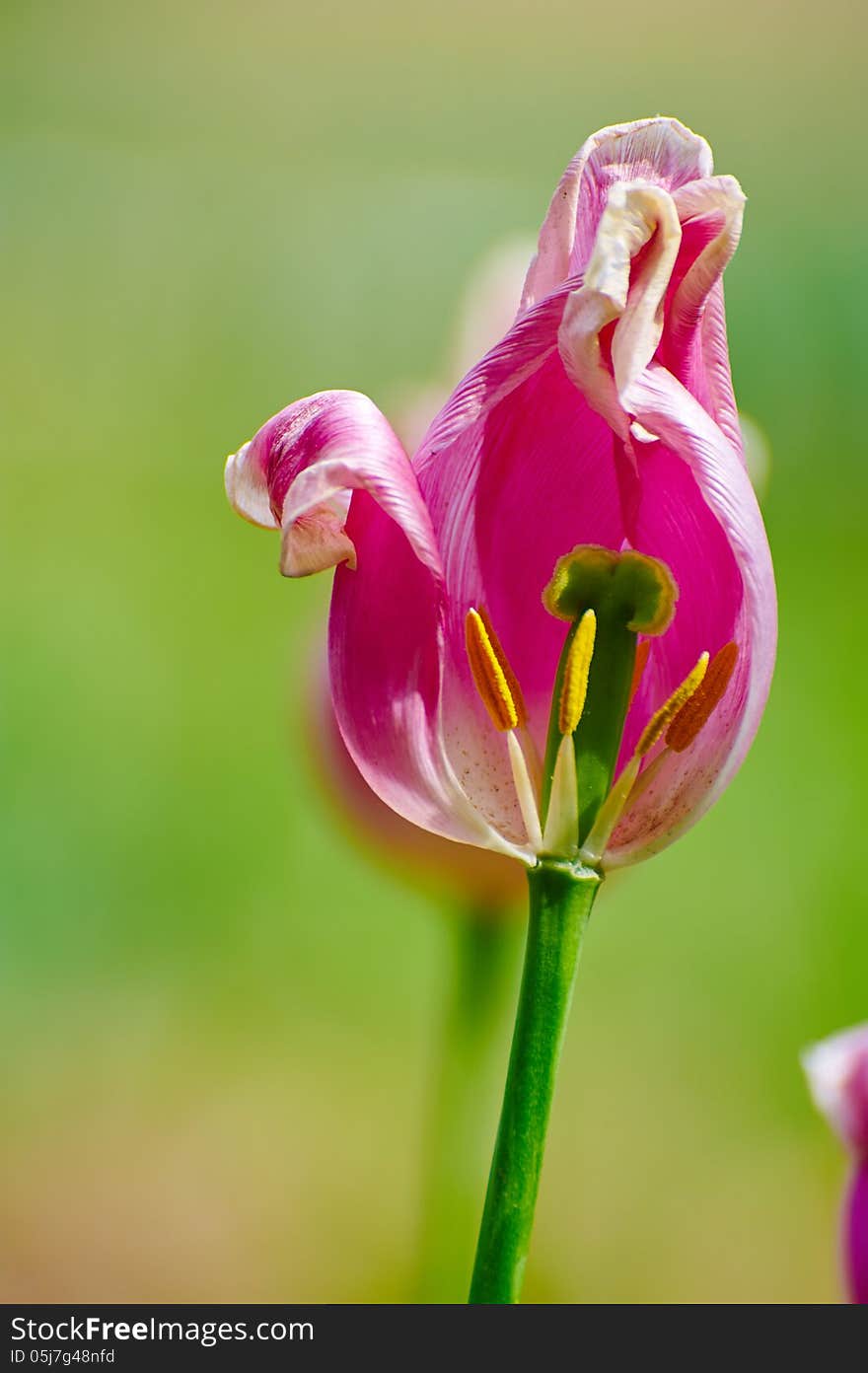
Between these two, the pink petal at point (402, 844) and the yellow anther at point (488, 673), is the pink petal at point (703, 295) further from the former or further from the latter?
the pink petal at point (402, 844)

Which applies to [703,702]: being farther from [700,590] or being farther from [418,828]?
[418,828]

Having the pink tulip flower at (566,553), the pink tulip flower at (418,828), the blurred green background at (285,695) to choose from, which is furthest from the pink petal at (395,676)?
the blurred green background at (285,695)

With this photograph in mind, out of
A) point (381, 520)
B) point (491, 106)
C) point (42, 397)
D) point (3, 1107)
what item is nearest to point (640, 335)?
point (381, 520)

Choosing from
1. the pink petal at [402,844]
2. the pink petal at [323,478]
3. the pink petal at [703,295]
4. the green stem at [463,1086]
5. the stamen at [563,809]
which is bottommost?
the green stem at [463,1086]

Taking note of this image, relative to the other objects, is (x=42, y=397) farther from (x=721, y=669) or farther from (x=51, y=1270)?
(x=721, y=669)

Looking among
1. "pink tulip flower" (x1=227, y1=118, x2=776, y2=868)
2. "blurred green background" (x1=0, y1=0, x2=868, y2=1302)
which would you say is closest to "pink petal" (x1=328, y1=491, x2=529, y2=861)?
"pink tulip flower" (x1=227, y1=118, x2=776, y2=868)

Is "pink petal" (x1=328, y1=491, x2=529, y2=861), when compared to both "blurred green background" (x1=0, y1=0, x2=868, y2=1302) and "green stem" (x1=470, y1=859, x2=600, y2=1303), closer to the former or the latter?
"green stem" (x1=470, y1=859, x2=600, y2=1303)

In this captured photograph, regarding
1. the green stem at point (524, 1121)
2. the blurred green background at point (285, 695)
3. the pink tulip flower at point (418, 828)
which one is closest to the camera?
the green stem at point (524, 1121)
